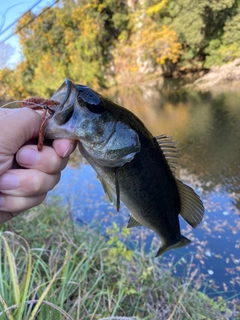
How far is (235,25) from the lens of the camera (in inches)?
596

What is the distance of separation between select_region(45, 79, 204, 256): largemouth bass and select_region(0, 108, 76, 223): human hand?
3.0 inches

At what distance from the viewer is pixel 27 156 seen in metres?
1.22

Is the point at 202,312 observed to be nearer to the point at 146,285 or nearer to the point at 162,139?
the point at 146,285

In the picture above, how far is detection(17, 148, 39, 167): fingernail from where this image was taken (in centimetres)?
121

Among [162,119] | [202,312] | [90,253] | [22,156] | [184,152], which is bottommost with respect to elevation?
[162,119]

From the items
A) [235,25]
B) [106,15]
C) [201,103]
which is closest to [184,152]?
[201,103]

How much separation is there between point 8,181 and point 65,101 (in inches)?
18.3

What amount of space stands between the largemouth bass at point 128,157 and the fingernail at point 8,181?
10.2 inches

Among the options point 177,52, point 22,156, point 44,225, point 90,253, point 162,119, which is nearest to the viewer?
point 22,156

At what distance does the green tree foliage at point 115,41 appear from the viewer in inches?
669

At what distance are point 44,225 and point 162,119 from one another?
8.33 m

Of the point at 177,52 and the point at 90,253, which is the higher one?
the point at 90,253

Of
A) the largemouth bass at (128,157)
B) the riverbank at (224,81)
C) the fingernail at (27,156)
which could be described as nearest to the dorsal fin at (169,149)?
the largemouth bass at (128,157)

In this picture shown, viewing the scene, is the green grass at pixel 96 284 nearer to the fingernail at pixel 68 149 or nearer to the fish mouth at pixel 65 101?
the fingernail at pixel 68 149
